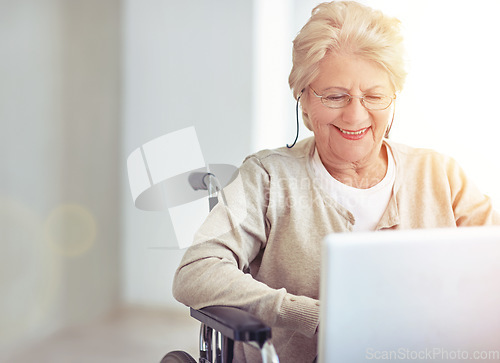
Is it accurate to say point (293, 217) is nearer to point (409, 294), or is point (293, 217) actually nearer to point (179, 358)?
point (179, 358)

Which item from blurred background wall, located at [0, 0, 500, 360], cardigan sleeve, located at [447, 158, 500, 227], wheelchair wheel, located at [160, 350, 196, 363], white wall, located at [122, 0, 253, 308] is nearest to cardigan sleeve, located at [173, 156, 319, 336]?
wheelchair wheel, located at [160, 350, 196, 363]

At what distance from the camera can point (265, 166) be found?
1429mm

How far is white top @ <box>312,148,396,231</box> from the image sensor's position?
1.42 meters

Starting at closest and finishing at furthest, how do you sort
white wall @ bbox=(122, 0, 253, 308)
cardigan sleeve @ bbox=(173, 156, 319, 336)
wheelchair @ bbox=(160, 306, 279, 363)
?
wheelchair @ bbox=(160, 306, 279, 363) < cardigan sleeve @ bbox=(173, 156, 319, 336) < white wall @ bbox=(122, 0, 253, 308)

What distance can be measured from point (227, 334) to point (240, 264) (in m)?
0.39

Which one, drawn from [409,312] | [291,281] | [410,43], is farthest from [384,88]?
[410,43]

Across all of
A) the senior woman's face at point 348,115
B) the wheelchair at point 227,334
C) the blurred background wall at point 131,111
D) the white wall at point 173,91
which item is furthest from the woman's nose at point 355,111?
the white wall at point 173,91

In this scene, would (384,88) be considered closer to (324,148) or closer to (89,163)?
(324,148)

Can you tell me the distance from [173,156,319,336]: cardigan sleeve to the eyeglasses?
0.78ft

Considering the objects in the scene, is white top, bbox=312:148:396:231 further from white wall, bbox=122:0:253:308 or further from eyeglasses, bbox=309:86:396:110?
white wall, bbox=122:0:253:308

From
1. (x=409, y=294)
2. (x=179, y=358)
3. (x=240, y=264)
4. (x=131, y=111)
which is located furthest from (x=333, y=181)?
(x=131, y=111)

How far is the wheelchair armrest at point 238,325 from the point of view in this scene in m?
0.90

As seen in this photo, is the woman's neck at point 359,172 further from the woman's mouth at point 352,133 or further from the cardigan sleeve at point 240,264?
the cardigan sleeve at point 240,264

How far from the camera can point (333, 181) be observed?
1462mm
